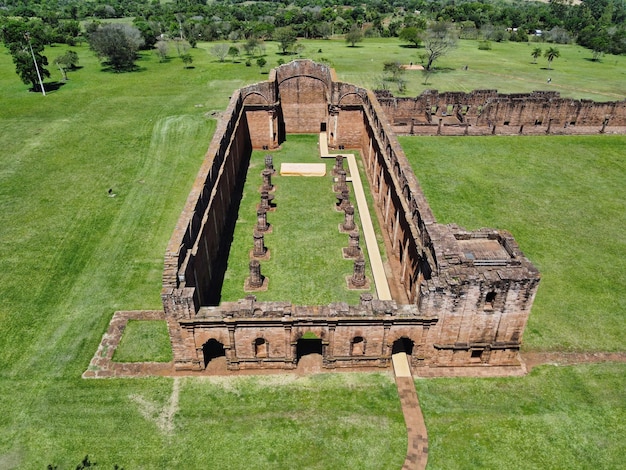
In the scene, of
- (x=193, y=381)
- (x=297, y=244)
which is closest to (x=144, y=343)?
(x=193, y=381)

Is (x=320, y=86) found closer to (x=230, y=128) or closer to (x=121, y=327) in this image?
(x=230, y=128)

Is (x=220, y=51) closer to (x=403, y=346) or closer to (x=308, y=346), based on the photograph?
(x=308, y=346)

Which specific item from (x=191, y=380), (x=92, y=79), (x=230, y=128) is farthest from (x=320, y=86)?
(x=92, y=79)

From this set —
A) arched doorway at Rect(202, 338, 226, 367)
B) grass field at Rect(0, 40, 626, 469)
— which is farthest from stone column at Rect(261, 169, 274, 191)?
arched doorway at Rect(202, 338, 226, 367)

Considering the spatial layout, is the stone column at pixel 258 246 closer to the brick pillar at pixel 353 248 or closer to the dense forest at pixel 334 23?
the brick pillar at pixel 353 248

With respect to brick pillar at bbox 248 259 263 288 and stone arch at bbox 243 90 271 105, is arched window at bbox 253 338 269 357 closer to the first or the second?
brick pillar at bbox 248 259 263 288
